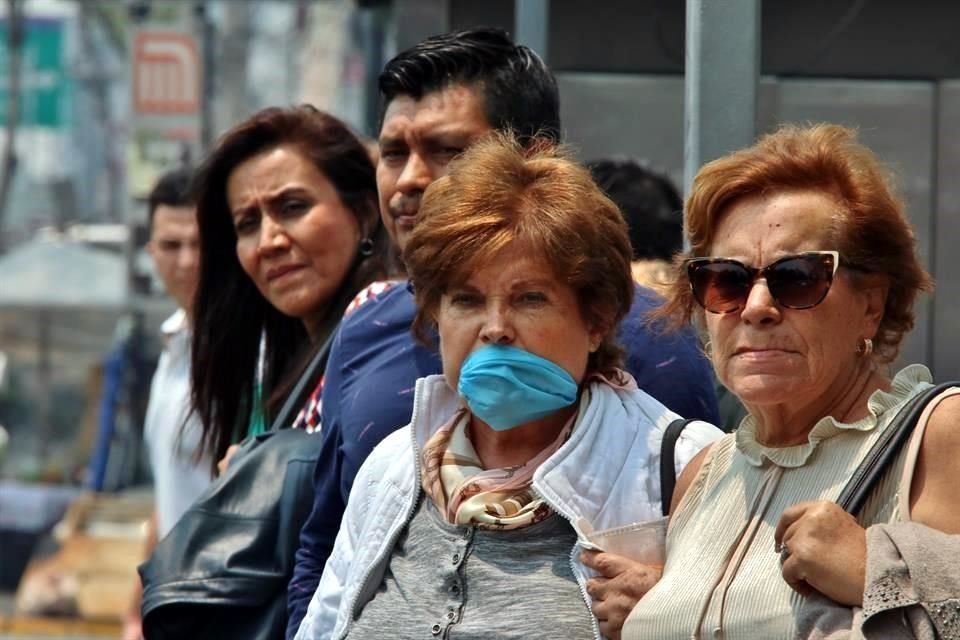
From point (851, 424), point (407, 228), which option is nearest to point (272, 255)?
point (407, 228)

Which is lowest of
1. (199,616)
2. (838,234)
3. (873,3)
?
(199,616)

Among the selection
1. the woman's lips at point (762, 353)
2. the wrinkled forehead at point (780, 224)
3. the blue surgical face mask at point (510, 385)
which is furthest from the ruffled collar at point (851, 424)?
the blue surgical face mask at point (510, 385)

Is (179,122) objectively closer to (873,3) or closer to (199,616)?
(873,3)

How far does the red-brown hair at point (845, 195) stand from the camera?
9.15ft

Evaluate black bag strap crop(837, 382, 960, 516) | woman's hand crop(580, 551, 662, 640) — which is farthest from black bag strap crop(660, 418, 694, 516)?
black bag strap crop(837, 382, 960, 516)

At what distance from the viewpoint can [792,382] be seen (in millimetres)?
2779

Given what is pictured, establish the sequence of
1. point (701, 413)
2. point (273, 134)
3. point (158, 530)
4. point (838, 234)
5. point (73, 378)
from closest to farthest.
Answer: point (838, 234) → point (701, 413) → point (273, 134) → point (158, 530) → point (73, 378)

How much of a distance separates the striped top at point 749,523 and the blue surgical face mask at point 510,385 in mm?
273

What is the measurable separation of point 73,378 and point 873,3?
2044 centimetres

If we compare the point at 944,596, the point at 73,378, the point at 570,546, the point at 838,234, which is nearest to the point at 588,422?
the point at 570,546

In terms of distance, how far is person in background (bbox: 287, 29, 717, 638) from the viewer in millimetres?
3482

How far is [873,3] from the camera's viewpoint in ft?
21.0

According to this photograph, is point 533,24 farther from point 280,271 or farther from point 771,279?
point 771,279

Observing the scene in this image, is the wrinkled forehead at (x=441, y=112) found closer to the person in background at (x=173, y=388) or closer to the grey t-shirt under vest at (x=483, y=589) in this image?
the grey t-shirt under vest at (x=483, y=589)
